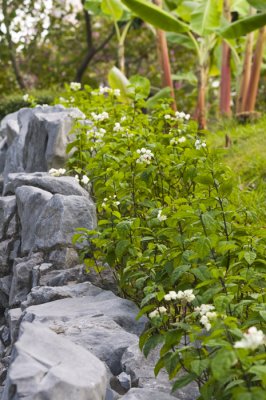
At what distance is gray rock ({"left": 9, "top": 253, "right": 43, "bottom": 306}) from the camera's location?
473cm

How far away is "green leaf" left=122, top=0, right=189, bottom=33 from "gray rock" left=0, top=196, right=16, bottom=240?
194 inches

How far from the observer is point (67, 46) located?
18.1m

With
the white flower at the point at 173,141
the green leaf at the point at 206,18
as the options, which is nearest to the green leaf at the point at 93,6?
the green leaf at the point at 206,18

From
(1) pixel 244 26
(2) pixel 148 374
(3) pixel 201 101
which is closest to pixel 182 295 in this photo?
(2) pixel 148 374

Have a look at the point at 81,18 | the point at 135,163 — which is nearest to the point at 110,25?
the point at 81,18

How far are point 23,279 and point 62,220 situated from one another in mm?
481

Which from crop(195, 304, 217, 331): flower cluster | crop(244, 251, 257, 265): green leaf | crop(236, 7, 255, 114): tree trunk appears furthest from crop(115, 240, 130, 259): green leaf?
crop(236, 7, 255, 114): tree trunk

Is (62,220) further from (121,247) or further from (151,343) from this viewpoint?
(151,343)

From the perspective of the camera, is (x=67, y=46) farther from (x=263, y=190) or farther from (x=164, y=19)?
(x=263, y=190)

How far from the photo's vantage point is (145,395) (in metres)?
2.98

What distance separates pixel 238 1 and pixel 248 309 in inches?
349

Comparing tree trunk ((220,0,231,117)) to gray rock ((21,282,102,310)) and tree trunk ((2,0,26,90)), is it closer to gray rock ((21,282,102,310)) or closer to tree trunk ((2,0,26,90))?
tree trunk ((2,0,26,90))

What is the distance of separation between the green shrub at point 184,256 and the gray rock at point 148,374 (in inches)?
2.6

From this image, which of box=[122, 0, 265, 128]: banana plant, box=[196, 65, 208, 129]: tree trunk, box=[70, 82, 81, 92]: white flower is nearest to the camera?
box=[70, 82, 81, 92]: white flower
